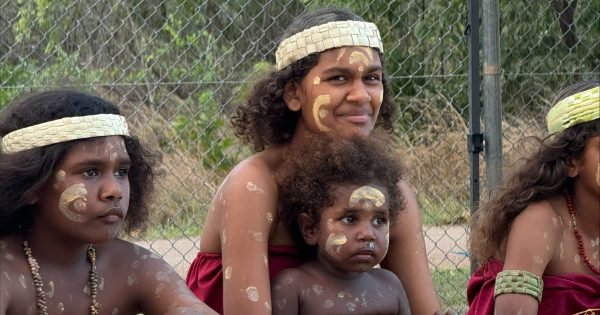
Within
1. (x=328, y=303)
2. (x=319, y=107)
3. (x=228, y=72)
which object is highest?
(x=228, y=72)

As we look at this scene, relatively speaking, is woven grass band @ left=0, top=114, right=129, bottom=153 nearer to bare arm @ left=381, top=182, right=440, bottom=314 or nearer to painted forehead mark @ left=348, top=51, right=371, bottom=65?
painted forehead mark @ left=348, top=51, right=371, bottom=65

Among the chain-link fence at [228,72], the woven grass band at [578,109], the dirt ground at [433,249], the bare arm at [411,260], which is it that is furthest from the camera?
the dirt ground at [433,249]

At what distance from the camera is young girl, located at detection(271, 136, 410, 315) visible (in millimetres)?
3428

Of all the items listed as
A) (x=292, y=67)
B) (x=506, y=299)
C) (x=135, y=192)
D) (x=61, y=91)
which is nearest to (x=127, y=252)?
(x=135, y=192)

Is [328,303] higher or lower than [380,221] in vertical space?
lower

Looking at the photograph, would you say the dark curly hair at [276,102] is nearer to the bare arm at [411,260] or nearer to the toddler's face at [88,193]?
the bare arm at [411,260]

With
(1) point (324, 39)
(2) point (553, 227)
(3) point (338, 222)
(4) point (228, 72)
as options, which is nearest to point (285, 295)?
(3) point (338, 222)

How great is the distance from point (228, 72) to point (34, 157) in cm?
278

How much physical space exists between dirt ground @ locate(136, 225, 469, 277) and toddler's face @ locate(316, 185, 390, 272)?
1.87 meters

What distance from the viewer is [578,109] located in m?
3.80

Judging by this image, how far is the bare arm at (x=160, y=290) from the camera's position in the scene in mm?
3268

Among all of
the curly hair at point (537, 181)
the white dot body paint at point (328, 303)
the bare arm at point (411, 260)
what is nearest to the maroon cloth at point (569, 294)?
the curly hair at point (537, 181)

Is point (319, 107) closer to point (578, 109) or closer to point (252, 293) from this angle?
point (252, 293)

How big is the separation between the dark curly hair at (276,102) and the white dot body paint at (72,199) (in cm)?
69
